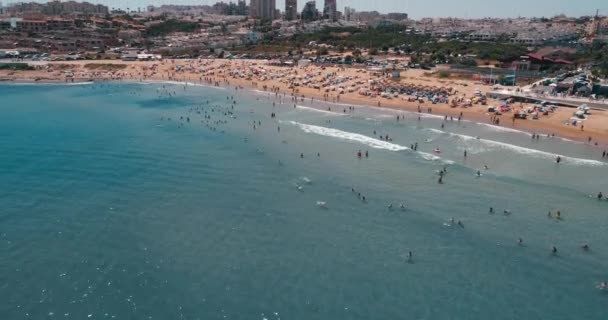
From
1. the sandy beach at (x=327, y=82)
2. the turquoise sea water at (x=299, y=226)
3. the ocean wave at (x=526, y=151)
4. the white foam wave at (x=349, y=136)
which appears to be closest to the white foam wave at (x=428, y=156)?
the turquoise sea water at (x=299, y=226)

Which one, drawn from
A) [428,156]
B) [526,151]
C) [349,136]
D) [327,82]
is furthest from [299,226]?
[327,82]

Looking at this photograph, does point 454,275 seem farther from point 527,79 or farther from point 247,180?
point 527,79

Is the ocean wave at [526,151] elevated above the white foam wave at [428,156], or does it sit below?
above

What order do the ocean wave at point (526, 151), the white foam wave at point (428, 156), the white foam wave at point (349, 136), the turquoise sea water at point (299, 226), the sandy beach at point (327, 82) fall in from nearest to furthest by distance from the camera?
the turquoise sea water at point (299, 226)
the ocean wave at point (526, 151)
the white foam wave at point (428, 156)
the white foam wave at point (349, 136)
the sandy beach at point (327, 82)

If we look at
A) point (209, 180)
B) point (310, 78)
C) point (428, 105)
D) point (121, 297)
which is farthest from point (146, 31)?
point (121, 297)

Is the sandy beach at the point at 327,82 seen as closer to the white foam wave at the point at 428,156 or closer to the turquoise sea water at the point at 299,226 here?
the turquoise sea water at the point at 299,226
